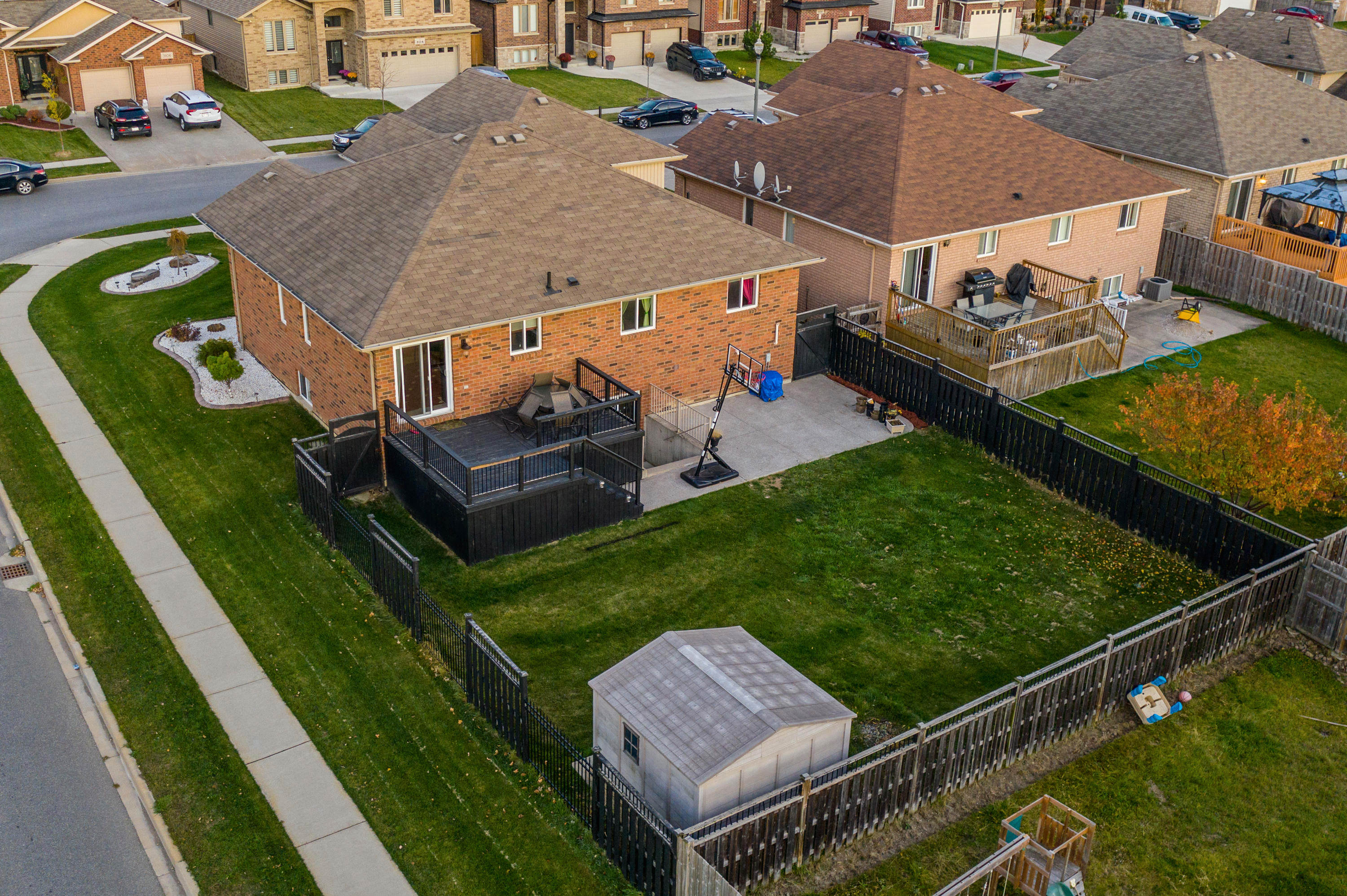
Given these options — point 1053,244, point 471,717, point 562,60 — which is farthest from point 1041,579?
point 562,60

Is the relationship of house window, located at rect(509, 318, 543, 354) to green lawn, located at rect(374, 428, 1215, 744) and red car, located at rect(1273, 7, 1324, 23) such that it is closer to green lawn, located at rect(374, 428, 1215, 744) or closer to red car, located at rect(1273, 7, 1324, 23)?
green lawn, located at rect(374, 428, 1215, 744)

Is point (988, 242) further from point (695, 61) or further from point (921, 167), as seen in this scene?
point (695, 61)

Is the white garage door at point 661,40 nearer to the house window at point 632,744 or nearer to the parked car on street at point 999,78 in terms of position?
the parked car on street at point 999,78

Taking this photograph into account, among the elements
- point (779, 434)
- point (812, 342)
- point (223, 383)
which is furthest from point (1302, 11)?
point (223, 383)

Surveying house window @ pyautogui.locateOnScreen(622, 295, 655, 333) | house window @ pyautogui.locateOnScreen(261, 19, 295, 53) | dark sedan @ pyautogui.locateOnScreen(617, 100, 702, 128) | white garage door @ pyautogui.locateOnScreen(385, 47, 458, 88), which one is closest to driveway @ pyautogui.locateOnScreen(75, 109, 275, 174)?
house window @ pyautogui.locateOnScreen(261, 19, 295, 53)

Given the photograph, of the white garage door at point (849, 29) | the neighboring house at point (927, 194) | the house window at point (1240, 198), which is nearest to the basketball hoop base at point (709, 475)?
the neighboring house at point (927, 194)

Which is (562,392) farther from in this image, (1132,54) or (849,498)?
(1132,54)
